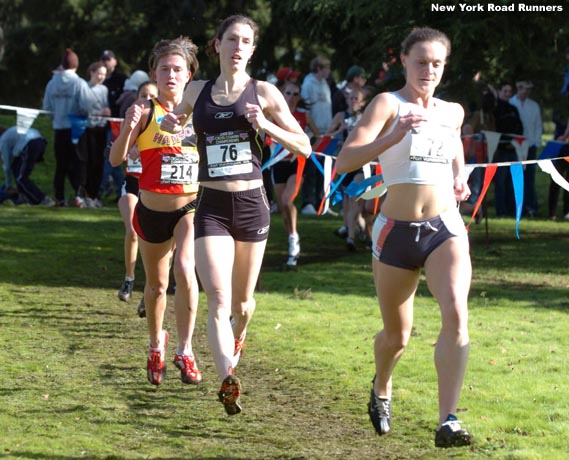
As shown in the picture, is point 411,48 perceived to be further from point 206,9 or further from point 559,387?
point 206,9

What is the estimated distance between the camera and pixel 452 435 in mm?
5363

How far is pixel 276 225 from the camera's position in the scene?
17.7 meters

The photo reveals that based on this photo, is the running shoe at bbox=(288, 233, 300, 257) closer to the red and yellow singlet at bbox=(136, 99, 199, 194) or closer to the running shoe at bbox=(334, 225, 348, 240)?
the running shoe at bbox=(334, 225, 348, 240)

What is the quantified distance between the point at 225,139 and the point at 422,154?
4.05 feet

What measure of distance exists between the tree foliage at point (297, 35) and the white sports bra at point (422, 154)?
815 centimetres

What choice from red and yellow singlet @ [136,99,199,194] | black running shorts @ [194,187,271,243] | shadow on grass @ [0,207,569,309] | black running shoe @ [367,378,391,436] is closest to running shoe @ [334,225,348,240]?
shadow on grass @ [0,207,569,309]

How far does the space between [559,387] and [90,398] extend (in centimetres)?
296

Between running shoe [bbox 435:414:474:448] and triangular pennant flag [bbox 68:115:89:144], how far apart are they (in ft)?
44.9

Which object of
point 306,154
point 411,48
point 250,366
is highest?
point 411,48

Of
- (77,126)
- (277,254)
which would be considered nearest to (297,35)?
(77,126)

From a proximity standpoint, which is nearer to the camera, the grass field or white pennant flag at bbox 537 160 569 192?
the grass field

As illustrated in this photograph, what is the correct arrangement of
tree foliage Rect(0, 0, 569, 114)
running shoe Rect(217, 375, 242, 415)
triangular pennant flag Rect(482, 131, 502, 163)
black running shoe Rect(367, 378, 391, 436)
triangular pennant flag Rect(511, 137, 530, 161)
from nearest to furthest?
running shoe Rect(217, 375, 242, 415) → black running shoe Rect(367, 378, 391, 436) → tree foliage Rect(0, 0, 569, 114) → triangular pennant flag Rect(482, 131, 502, 163) → triangular pennant flag Rect(511, 137, 530, 161)

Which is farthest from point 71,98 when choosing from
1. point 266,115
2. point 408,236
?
point 408,236

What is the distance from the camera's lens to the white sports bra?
568cm
